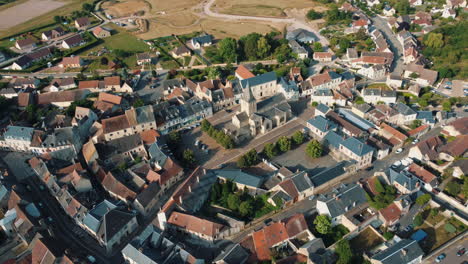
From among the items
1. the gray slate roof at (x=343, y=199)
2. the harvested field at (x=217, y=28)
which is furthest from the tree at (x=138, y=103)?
the harvested field at (x=217, y=28)

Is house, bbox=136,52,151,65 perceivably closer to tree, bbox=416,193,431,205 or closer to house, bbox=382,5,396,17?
tree, bbox=416,193,431,205

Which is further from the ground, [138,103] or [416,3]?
[416,3]

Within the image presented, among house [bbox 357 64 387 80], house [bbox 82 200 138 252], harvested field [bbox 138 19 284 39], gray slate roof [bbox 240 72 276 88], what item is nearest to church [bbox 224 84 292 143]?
gray slate roof [bbox 240 72 276 88]

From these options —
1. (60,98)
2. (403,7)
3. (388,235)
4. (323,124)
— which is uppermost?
(403,7)

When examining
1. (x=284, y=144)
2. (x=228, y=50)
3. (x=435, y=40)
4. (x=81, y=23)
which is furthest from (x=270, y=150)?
(x=81, y=23)

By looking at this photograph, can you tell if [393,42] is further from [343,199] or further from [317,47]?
[343,199]

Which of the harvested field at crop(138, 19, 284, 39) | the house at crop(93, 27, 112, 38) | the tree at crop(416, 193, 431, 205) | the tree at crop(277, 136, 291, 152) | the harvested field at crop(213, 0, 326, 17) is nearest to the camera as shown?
the tree at crop(416, 193, 431, 205)

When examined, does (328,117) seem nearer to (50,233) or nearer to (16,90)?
(50,233)
